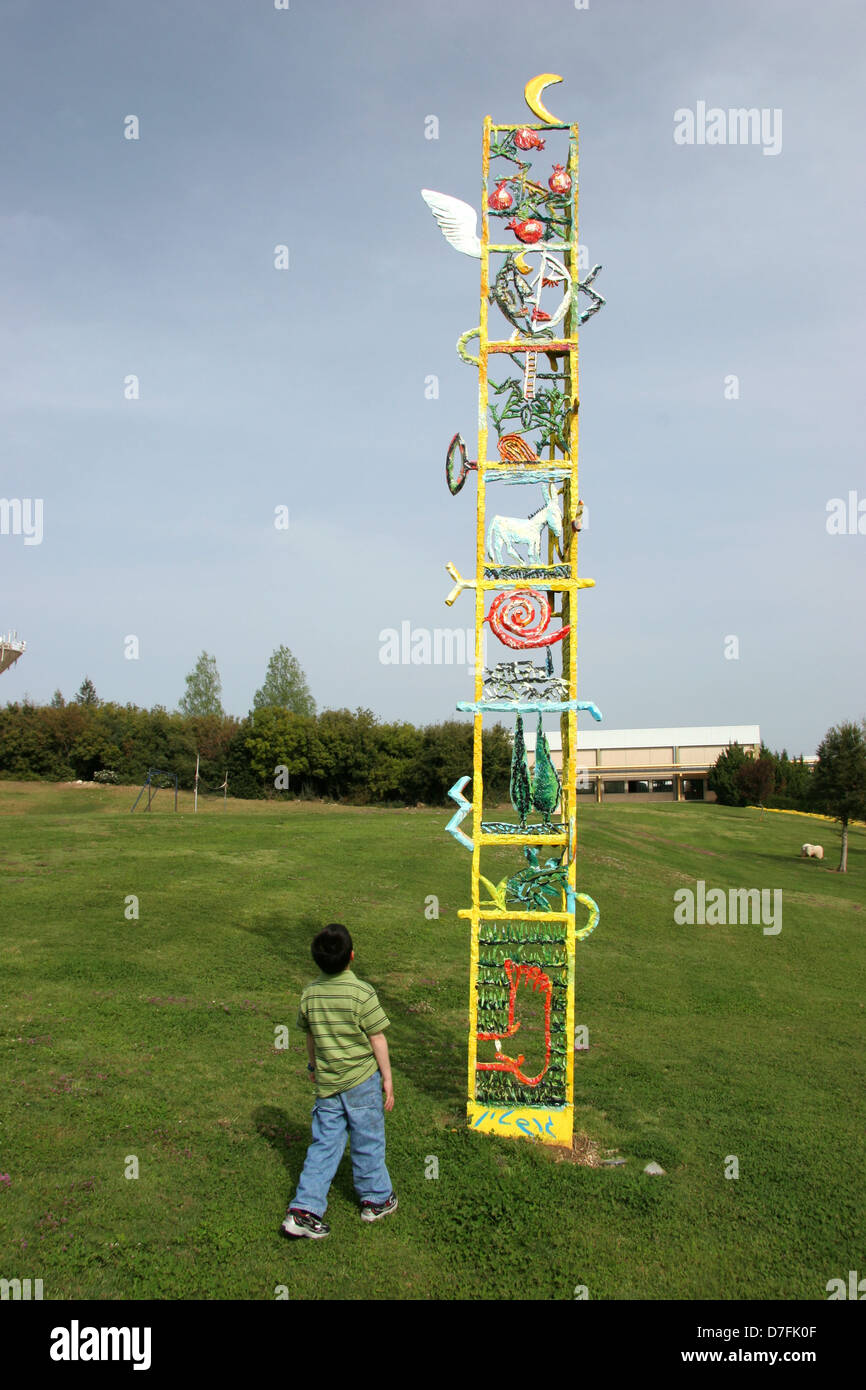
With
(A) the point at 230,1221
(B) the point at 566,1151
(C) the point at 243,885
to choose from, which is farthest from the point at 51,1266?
(C) the point at 243,885

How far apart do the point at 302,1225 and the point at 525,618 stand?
435 centimetres

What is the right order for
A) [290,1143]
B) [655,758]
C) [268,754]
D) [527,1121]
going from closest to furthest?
[290,1143]
[527,1121]
[268,754]
[655,758]

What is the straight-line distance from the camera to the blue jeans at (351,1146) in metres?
5.00

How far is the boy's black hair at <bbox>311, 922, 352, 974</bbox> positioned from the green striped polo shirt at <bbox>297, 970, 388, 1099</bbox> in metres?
0.11

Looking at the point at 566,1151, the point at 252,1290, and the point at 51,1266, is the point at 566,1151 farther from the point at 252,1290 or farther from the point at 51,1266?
the point at 51,1266

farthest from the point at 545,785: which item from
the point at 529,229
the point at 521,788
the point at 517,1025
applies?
the point at 529,229

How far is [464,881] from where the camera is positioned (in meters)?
17.5

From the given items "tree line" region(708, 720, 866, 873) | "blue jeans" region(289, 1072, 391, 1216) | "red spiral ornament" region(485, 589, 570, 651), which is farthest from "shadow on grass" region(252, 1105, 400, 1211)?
"tree line" region(708, 720, 866, 873)

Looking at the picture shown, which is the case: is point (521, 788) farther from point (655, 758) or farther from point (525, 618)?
point (655, 758)

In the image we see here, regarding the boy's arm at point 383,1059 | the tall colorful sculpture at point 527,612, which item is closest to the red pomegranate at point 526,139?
the tall colorful sculpture at point 527,612

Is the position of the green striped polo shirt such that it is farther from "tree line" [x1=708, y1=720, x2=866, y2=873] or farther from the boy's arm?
"tree line" [x1=708, y1=720, x2=866, y2=873]

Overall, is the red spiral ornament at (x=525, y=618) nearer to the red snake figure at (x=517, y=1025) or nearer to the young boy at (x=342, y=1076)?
the red snake figure at (x=517, y=1025)

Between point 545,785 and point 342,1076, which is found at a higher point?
point 545,785

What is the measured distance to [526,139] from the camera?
22.3ft
